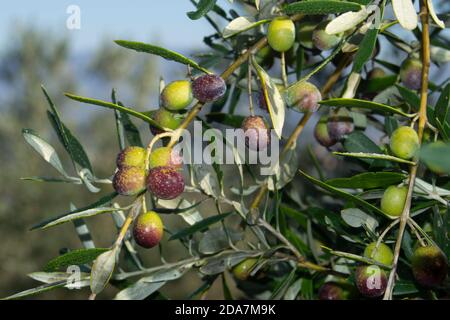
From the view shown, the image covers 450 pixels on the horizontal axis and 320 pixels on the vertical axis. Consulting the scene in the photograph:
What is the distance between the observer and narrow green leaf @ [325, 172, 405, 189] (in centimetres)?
70

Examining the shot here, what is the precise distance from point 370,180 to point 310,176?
0.32 ft

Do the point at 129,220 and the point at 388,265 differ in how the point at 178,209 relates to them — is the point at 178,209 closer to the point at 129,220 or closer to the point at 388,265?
the point at 129,220

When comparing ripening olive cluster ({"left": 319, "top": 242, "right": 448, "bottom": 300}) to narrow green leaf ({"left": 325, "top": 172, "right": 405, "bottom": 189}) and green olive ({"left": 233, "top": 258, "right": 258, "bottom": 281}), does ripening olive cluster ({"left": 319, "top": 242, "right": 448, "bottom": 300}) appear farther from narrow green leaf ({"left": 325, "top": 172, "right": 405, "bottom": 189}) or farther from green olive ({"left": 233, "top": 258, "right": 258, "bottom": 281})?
green olive ({"left": 233, "top": 258, "right": 258, "bottom": 281})

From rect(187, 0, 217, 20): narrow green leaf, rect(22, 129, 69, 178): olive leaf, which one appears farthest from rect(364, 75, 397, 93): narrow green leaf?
rect(22, 129, 69, 178): olive leaf

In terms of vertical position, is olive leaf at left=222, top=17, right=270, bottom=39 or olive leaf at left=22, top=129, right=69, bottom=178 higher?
olive leaf at left=222, top=17, right=270, bottom=39

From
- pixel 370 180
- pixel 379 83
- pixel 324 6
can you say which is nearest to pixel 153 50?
pixel 324 6

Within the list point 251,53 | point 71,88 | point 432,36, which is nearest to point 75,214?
point 251,53

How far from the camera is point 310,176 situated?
0.65 metres

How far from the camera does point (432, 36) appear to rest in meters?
0.99

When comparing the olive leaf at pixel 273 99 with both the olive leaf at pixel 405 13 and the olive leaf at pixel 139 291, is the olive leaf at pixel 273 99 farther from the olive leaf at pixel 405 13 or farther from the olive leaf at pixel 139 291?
the olive leaf at pixel 139 291

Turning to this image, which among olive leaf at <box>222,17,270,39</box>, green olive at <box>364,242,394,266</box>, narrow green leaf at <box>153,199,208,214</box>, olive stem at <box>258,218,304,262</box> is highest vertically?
olive leaf at <box>222,17,270,39</box>

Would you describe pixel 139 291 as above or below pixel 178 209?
below

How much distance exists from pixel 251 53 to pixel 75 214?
29cm
